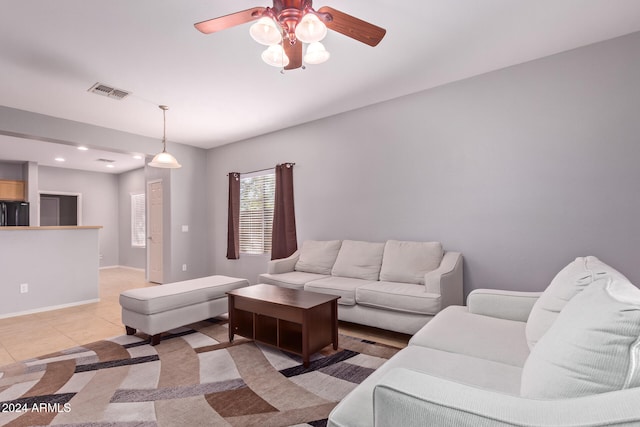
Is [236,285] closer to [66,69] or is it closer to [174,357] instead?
[174,357]

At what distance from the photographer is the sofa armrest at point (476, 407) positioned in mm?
759

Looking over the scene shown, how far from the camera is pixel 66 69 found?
10.4 feet

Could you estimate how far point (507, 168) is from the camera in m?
3.34

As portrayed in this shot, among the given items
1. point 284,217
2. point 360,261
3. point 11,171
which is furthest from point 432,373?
point 11,171

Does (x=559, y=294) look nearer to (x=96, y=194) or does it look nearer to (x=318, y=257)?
(x=318, y=257)

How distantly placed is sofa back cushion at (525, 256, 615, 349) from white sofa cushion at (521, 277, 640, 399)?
1.35 feet

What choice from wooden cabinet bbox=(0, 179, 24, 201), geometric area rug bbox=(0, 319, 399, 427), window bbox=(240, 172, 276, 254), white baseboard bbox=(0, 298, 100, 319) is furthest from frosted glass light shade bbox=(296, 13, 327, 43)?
wooden cabinet bbox=(0, 179, 24, 201)

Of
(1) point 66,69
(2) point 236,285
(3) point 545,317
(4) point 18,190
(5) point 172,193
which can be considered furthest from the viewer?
(4) point 18,190

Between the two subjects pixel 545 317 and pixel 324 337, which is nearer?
pixel 545 317

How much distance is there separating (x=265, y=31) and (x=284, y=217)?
3.38 metres

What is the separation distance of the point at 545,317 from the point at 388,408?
1145 millimetres

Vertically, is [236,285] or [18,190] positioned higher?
[18,190]

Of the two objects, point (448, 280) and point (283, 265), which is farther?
point (283, 265)

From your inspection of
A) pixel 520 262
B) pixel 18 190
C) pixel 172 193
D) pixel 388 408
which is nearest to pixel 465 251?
pixel 520 262
